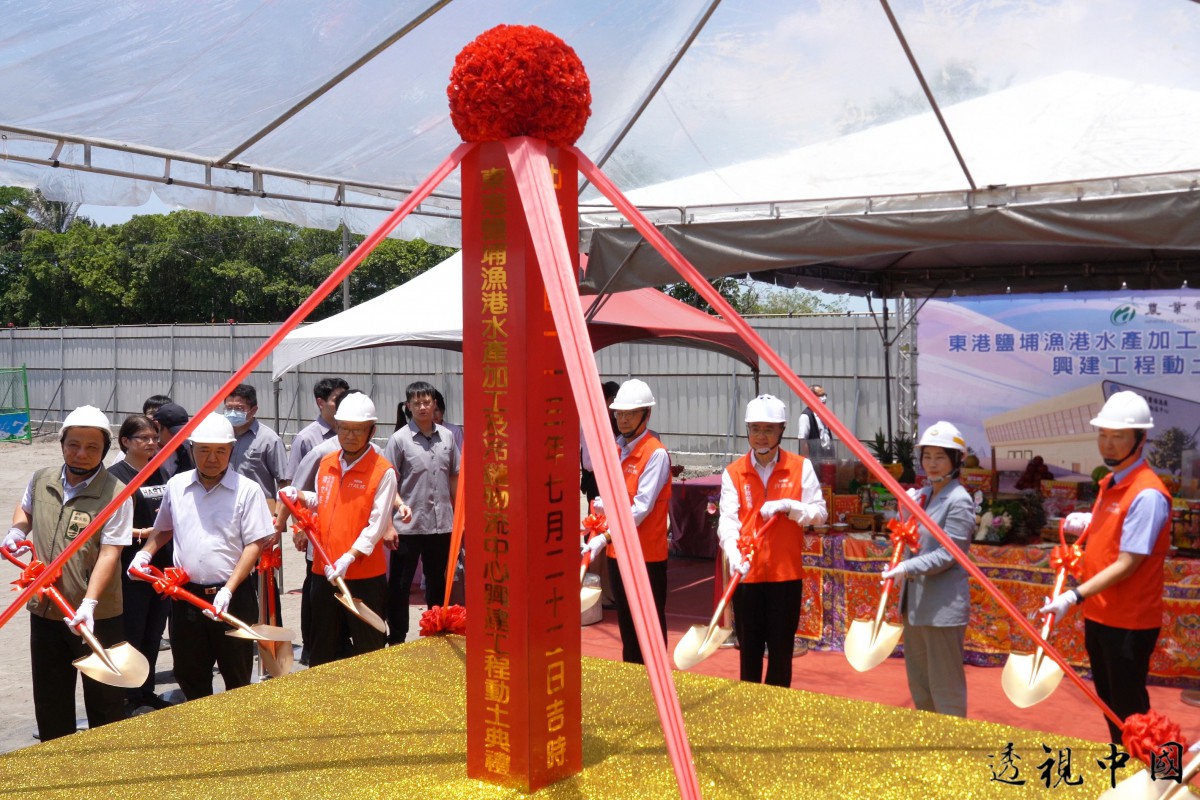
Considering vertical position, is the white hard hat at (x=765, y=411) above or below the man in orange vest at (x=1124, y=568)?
above

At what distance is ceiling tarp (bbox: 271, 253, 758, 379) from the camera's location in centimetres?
699

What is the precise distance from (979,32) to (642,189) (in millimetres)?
1784

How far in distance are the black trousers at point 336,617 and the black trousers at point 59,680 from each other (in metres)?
0.95

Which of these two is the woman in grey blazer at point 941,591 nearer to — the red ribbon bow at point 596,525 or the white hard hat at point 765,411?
the white hard hat at point 765,411

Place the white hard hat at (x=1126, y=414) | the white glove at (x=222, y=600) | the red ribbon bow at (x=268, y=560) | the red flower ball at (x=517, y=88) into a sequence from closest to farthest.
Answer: the red flower ball at (x=517, y=88) → the white hard hat at (x=1126, y=414) → the white glove at (x=222, y=600) → the red ribbon bow at (x=268, y=560)

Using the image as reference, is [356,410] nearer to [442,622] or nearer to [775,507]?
[442,622]

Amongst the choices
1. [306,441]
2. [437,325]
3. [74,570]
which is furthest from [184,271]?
[74,570]

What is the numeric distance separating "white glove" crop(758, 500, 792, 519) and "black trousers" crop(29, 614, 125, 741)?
2.35m

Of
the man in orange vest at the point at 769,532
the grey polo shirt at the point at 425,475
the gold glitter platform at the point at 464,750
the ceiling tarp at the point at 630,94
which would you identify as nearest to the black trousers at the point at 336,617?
the grey polo shirt at the point at 425,475

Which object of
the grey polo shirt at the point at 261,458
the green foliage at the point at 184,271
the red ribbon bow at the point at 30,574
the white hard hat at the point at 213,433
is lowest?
the red ribbon bow at the point at 30,574

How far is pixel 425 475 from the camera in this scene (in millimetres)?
5477

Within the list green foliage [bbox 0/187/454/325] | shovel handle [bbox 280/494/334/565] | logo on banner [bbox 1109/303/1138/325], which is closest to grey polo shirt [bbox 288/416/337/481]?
shovel handle [bbox 280/494/334/565]

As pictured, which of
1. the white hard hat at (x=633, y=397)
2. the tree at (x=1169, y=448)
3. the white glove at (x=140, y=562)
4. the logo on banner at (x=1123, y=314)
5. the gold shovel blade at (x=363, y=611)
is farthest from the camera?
the logo on banner at (x=1123, y=314)

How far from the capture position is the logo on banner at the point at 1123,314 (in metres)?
8.80
